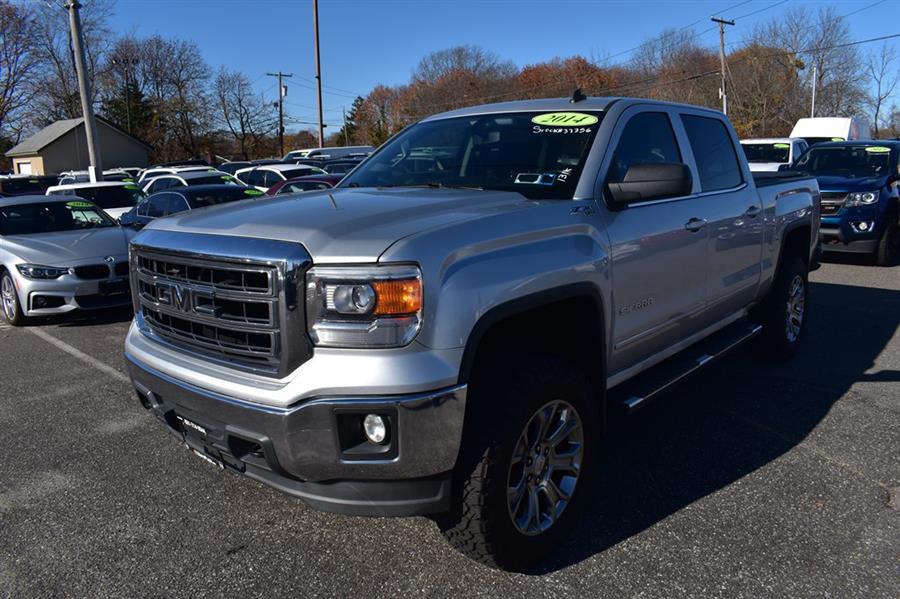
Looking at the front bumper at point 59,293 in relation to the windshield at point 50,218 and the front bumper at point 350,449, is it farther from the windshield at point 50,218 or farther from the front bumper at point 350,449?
the front bumper at point 350,449

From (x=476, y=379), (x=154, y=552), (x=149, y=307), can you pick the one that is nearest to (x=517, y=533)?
(x=476, y=379)

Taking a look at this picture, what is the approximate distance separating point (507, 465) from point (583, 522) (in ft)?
2.87

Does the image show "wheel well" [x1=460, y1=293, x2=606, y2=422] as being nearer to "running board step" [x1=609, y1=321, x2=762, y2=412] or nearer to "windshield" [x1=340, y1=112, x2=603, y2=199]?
"running board step" [x1=609, y1=321, x2=762, y2=412]

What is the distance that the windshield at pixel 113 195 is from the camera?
14734 millimetres

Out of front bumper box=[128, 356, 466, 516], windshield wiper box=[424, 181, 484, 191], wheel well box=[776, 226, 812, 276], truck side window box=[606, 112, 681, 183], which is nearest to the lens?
front bumper box=[128, 356, 466, 516]

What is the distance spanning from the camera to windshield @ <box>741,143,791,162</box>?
16516mm

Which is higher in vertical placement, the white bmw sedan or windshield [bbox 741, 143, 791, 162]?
windshield [bbox 741, 143, 791, 162]

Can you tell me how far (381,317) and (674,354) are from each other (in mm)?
2332

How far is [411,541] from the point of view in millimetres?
3260

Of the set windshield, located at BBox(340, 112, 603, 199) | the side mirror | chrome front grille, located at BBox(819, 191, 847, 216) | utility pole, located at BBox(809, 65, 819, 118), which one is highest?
utility pole, located at BBox(809, 65, 819, 118)

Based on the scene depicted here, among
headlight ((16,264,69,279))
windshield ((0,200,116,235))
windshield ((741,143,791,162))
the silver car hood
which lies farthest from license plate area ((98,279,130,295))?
windshield ((741,143,791,162))

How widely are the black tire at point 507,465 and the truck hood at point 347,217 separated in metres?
0.65

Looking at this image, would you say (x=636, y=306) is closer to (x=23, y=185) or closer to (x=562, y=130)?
(x=562, y=130)

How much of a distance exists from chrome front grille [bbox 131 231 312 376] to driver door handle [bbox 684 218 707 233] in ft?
7.63
